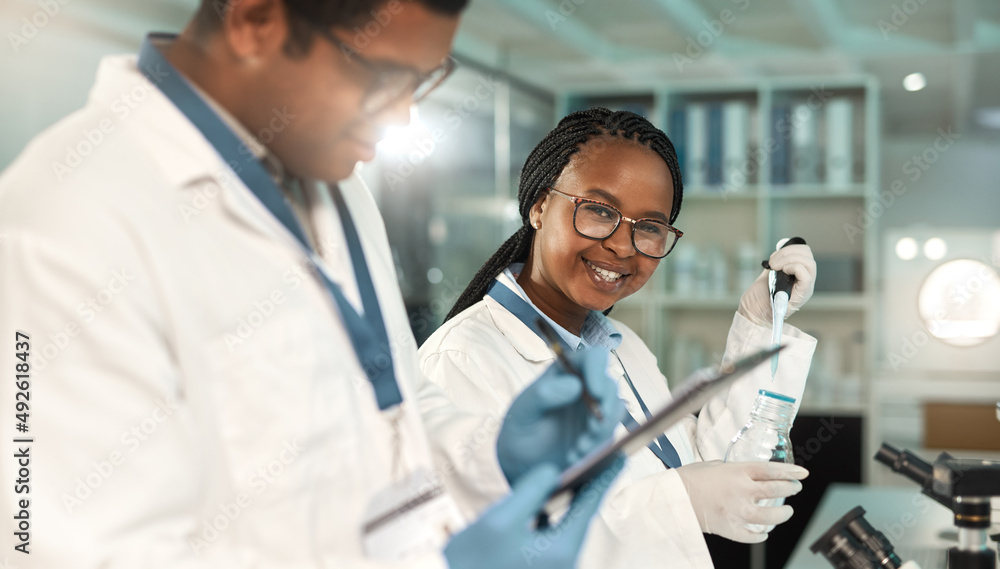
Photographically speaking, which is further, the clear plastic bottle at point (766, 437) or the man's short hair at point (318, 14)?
the clear plastic bottle at point (766, 437)

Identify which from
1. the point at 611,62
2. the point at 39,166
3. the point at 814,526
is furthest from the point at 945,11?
the point at 39,166

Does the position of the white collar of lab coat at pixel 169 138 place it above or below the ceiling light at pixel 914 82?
below

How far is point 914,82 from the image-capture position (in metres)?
4.36

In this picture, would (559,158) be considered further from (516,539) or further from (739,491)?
(516,539)

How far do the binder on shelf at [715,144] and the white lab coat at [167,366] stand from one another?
11.8ft

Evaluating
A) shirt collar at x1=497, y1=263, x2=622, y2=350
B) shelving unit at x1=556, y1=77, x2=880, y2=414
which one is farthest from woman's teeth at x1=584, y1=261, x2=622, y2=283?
shelving unit at x1=556, y1=77, x2=880, y2=414

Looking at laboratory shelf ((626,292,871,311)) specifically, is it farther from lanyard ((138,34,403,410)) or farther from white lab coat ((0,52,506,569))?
white lab coat ((0,52,506,569))

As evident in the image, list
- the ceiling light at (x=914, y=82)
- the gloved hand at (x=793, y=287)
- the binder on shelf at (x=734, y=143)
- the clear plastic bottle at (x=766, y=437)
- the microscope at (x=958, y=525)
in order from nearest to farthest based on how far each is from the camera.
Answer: the microscope at (x=958, y=525) → the clear plastic bottle at (x=766, y=437) → the gloved hand at (x=793, y=287) → the binder on shelf at (x=734, y=143) → the ceiling light at (x=914, y=82)

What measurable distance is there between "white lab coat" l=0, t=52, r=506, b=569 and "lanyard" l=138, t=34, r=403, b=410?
1cm

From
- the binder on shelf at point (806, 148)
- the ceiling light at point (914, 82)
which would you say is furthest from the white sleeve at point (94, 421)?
the ceiling light at point (914, 82)

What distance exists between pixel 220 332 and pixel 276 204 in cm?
14

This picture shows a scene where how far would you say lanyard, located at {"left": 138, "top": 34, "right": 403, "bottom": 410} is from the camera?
765mm

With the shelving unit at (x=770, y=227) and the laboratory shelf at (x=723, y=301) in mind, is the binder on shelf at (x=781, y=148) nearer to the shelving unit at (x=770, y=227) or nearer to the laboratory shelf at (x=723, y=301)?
the shelving unit at (x=770, y=227)

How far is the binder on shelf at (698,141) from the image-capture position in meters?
4.20
